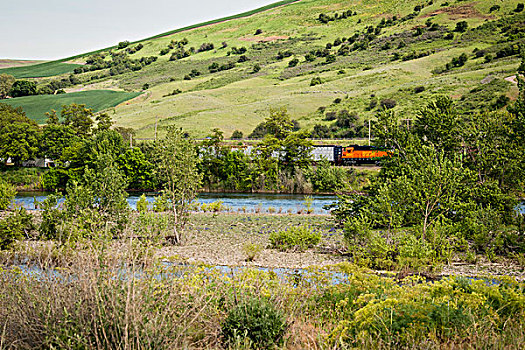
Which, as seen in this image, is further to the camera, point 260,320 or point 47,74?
point 47,74

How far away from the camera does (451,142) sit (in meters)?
18.5

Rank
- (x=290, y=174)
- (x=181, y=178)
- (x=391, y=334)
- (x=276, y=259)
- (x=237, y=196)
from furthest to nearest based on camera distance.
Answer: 1. (x=290, y=174)
2. (x=237, y=196)
3. (x=181, y=178)
4. (x=276, y=259)
5. (x=391, y=334)

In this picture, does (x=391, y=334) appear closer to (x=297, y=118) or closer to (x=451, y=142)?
(x=451, y=142)

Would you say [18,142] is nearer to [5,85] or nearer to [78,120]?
[78,120]

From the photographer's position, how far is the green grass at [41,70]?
453ft

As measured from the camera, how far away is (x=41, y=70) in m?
148

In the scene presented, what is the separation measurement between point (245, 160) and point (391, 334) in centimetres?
3752

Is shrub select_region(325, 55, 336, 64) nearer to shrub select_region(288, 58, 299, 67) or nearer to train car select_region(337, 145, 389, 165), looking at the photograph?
shrub select_region(288, 58, 299, 67)

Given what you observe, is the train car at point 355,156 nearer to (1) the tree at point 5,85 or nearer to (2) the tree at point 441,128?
(2) the tree at point 441,128

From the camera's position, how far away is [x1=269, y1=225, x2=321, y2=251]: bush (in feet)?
58.1

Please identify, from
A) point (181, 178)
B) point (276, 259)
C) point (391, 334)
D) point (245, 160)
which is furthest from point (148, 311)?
point (245, 160)

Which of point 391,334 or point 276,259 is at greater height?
point 391,334

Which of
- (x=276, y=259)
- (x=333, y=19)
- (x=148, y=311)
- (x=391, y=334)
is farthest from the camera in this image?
(x=333, y=19)

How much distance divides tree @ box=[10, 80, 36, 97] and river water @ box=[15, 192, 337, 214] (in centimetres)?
8125
